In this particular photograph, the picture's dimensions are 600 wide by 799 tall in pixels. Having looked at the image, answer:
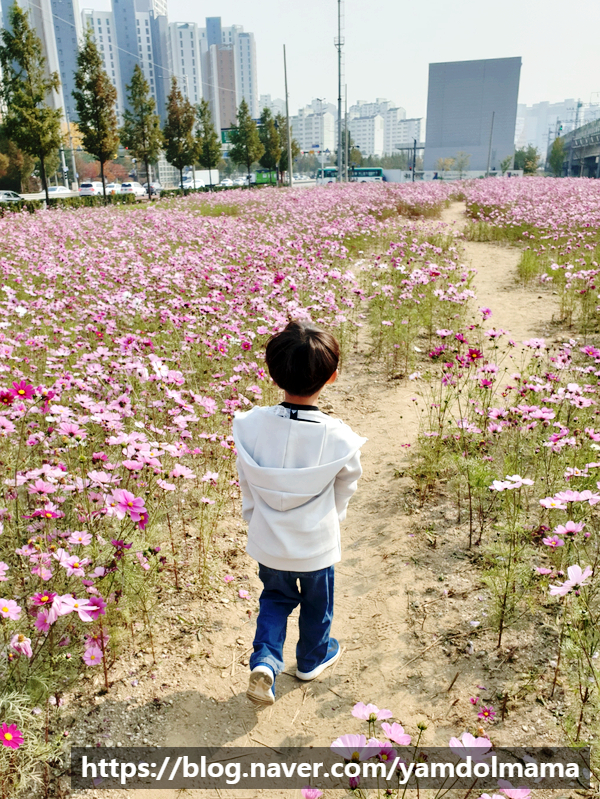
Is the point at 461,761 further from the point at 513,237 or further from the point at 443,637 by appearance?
the point at 513,237

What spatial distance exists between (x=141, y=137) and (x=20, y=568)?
103ft

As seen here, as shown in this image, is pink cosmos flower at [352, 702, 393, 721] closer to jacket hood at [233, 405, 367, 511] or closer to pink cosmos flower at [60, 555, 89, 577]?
jacket hood at [233, 405, 367, 511]

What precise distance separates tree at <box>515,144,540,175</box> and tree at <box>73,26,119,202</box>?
5878 cm

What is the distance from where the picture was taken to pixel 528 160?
72.6m

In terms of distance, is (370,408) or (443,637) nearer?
(443,637)

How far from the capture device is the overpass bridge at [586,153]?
6475 cm

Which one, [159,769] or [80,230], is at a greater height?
[80,230]

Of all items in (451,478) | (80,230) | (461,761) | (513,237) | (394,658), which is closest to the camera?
(461,761)

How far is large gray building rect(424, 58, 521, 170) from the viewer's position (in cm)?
10431

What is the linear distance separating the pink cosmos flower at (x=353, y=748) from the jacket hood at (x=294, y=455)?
0.78 metres

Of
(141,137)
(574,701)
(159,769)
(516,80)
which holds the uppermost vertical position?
(516,80)

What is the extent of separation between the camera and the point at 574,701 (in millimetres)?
1998

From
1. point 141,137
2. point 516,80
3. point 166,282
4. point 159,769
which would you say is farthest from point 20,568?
point 516,80

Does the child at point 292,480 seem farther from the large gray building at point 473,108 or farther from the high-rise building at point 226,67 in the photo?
the high-rise building at point 226,67
